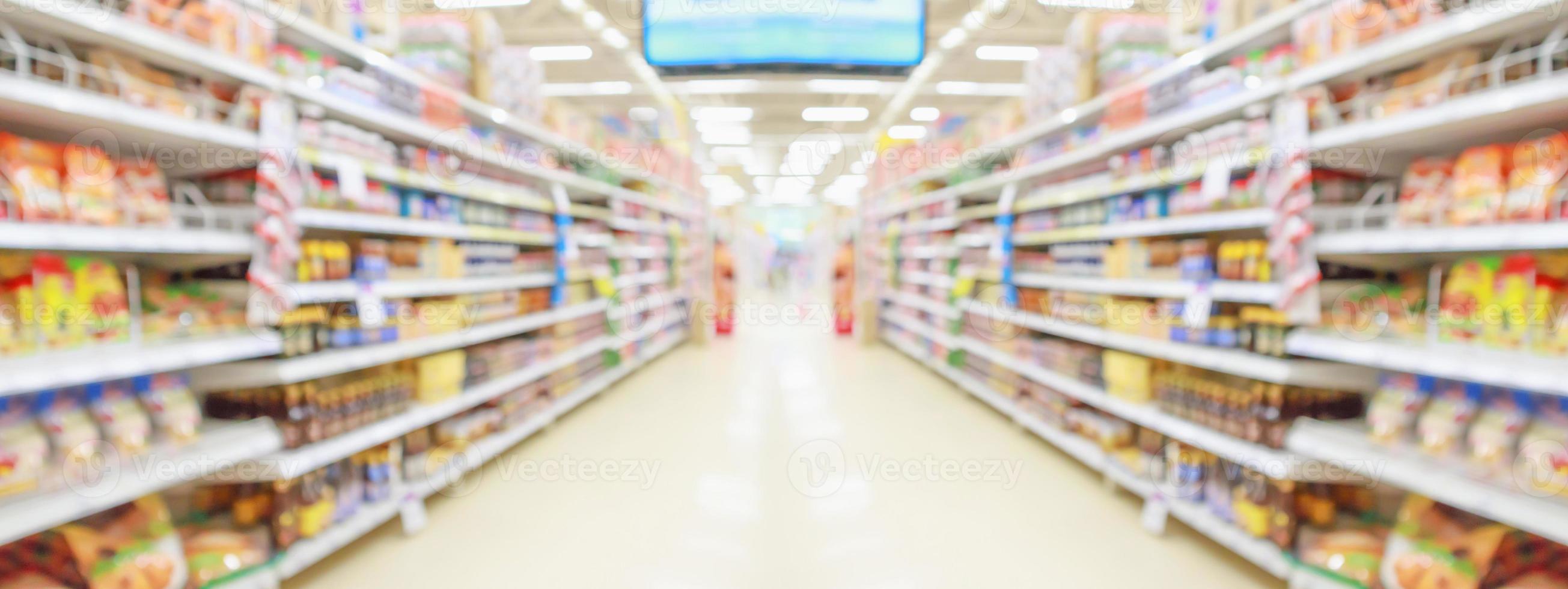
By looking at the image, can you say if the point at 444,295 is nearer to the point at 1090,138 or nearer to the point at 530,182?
the point at 530,182

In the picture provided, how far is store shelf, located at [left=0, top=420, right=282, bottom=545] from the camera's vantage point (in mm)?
1301

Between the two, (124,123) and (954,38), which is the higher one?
(954,38)

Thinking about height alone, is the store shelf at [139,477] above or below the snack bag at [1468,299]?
below

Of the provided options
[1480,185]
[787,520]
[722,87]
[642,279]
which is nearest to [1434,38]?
[1480,185]

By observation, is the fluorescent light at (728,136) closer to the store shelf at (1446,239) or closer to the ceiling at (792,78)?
the ceiling at (792,78)

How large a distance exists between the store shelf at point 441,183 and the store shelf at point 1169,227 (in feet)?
10.1

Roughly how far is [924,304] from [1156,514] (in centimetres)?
348

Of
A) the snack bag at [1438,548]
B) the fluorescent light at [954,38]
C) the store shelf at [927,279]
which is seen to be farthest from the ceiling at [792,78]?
the snack bag at [1438,548]

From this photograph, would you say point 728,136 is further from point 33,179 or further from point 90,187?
point 33,179

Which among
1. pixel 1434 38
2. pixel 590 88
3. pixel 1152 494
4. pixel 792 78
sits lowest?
pixel 1152 494

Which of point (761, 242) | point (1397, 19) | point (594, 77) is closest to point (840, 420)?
point (1397, 19)

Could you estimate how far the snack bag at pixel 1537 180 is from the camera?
1.34 m

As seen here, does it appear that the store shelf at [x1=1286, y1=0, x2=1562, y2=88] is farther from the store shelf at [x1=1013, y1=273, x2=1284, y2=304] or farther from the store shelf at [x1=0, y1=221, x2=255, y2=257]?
the store shelf at [x1=0, y1=221, x2=255, y2=257]

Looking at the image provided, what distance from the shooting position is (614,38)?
304 inches
